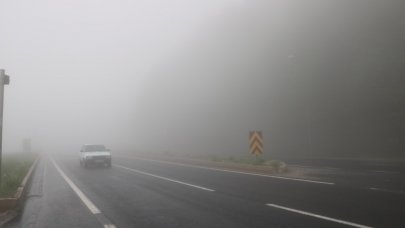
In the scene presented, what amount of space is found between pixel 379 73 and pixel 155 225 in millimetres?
31583

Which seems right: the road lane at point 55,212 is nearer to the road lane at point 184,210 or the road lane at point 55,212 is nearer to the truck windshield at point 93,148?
the road lane at point 184,210

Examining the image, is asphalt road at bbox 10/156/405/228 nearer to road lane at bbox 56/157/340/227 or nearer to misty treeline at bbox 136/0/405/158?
road lane at bbox 56/157/340/227

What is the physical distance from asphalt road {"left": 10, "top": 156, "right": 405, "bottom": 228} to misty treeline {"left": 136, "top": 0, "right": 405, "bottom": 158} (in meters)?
22.9

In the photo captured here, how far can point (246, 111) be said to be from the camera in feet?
204

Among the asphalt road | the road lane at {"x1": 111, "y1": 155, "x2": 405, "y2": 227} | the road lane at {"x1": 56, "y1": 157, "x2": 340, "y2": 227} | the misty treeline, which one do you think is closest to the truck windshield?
the asphalt road

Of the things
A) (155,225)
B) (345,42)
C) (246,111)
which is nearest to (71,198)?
(155,225)

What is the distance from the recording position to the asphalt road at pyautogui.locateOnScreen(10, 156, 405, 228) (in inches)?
357

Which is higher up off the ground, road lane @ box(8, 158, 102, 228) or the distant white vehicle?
the distant white vehicle

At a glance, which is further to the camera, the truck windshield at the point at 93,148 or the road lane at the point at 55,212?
the truck windshield at the point at 93,148

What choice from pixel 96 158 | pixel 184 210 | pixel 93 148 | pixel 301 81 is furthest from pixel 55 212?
pixel 301 81

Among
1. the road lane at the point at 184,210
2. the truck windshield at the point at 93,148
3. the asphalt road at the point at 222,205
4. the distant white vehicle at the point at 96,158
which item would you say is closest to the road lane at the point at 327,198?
the asphalt road at the point at 222,205

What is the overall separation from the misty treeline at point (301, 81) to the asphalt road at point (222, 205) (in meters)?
22.9

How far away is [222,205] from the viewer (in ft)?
36.8

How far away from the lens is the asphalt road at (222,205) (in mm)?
9070
